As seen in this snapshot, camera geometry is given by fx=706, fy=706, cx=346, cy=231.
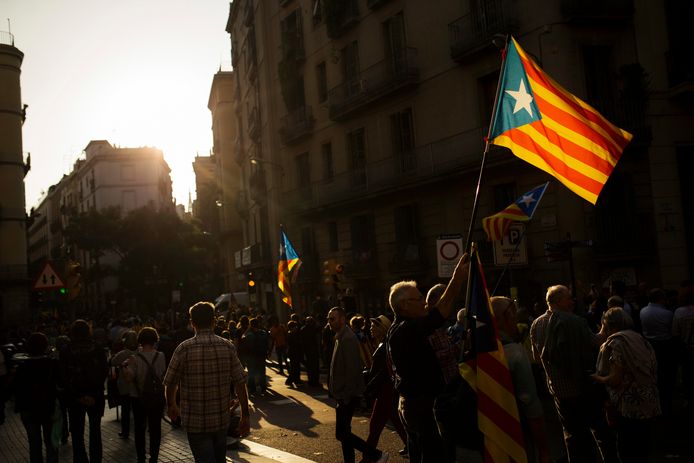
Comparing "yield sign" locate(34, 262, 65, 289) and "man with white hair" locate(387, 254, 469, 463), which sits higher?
"yield sign" locate(34, 262, 65, 289)

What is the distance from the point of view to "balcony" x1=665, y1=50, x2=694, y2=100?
63.0 feet

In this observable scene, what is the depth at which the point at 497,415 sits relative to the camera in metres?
4.92

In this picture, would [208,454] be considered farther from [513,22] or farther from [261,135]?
[261,135]

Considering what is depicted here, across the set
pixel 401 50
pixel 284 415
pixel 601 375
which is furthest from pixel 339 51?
pixel 601 375

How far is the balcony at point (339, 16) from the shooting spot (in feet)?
93.9

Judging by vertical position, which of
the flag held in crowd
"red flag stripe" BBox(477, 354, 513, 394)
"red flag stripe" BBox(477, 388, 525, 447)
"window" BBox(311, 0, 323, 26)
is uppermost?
"window" BBox(311, 0, 323, 26)

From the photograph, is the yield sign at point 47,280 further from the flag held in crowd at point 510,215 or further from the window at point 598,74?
the window at point 598,74

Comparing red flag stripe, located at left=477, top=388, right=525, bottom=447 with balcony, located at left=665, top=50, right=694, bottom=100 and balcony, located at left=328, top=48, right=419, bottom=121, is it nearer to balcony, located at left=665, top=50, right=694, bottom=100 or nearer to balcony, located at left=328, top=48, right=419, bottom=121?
balcony, located at left=665, top=50, right=694, bottom=100

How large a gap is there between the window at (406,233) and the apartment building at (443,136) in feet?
0.24

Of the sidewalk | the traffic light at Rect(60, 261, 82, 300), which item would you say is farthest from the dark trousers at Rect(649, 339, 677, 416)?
the traffic light at Rect(60, 261, 82, 300)

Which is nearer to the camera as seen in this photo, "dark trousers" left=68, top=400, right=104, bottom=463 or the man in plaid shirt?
the man in plaid shirt

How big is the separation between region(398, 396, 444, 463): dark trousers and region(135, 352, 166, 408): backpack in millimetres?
4276

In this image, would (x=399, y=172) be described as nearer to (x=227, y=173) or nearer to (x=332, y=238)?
(x=332, y=238)

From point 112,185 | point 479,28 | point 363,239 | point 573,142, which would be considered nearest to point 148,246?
point 112,185
